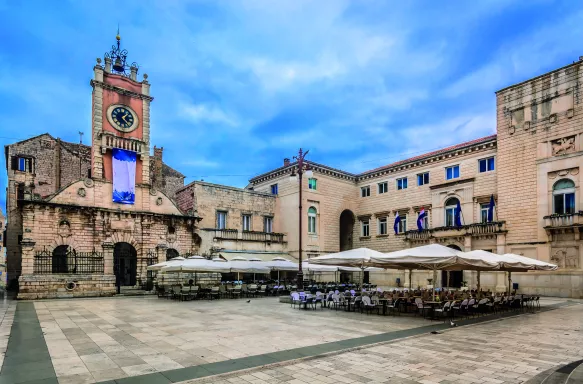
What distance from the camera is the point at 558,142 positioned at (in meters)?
26.0

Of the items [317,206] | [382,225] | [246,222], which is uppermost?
[317,206]

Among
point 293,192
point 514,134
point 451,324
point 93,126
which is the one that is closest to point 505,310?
point 451,324

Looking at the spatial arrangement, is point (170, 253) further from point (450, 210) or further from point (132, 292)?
point (450, 210)

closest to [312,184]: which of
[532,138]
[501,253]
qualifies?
[501,253]

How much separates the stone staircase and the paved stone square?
20 cm

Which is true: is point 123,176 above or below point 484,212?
above

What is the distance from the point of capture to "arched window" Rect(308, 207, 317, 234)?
1422 inches

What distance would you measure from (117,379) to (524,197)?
2816cm

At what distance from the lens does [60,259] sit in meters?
25.2

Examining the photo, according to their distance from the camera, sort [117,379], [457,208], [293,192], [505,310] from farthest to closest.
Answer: [293,192] → [457,208] → [505,310] → [117,379]

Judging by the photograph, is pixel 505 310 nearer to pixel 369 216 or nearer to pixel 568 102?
pixel 568 102

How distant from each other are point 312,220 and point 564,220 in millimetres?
19192

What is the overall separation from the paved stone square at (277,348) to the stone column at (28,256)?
859 cm

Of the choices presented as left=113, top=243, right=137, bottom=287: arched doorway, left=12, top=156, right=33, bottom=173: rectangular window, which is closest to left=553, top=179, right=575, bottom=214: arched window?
left=113, top=243, right=137, bottom=287: arched doorway
